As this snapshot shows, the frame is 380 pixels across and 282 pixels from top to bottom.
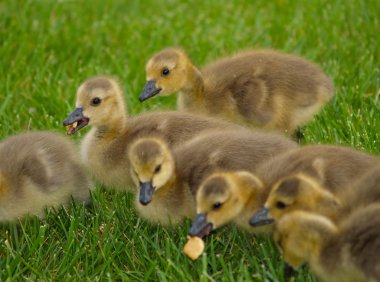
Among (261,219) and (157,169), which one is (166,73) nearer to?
(157,169)

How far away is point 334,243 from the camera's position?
91.0 inches

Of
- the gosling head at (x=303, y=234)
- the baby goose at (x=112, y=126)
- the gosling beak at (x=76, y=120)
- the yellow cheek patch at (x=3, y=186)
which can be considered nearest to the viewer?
the gosling head at (x=303, y=234)

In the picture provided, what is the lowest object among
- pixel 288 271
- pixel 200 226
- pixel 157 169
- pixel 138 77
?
pixel 138 77

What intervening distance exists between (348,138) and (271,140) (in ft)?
2.64

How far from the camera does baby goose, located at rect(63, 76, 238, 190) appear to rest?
10.4ft

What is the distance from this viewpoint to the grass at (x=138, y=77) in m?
2.77

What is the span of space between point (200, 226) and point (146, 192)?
0.96ft

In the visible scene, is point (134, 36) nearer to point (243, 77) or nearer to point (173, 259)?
point (243, 77)

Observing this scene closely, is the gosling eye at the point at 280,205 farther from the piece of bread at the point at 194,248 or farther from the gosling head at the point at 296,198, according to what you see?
the piece of bread at the point at 194,248

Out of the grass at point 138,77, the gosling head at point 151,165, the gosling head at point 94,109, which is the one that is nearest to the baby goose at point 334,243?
the grass at point 138,77

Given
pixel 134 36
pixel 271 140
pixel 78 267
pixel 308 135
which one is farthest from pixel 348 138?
pixel 134 36

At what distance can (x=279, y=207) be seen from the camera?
2.50 m

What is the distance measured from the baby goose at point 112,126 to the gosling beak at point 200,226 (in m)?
0.58

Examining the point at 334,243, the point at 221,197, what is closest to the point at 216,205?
the point at 221,197
